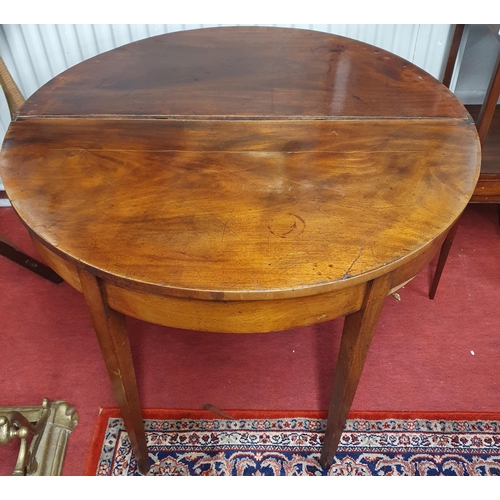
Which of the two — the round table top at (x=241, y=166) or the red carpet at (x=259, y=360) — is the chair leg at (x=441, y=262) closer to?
the red carpet at (x=259, y=360)

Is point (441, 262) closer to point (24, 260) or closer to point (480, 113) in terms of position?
point (480, 113)

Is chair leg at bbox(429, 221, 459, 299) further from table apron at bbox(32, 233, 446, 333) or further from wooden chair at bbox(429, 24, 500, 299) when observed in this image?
table apron at bbox(32, 233, 446, 333)

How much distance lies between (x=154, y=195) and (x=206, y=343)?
0.86m

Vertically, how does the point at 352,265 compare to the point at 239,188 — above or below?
below

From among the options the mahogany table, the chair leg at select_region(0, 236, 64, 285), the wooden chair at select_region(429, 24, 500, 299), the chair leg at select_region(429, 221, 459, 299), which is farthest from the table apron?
the chair leg at select_region(0, 236, 64, 285)

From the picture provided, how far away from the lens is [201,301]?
2.72 feet

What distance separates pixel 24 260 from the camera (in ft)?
6.08

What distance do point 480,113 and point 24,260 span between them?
1586 millimetres

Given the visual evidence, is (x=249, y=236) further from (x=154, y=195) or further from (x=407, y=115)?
(x=407, y=115)

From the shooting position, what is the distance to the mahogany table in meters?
0.82

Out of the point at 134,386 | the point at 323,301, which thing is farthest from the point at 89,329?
the point at 323,301

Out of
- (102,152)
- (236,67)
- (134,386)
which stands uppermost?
(236,67)

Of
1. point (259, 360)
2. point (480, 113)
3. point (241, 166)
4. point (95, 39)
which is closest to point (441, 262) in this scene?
point (480, 113)

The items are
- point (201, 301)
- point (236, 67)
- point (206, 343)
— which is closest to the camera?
point (201, 301)
